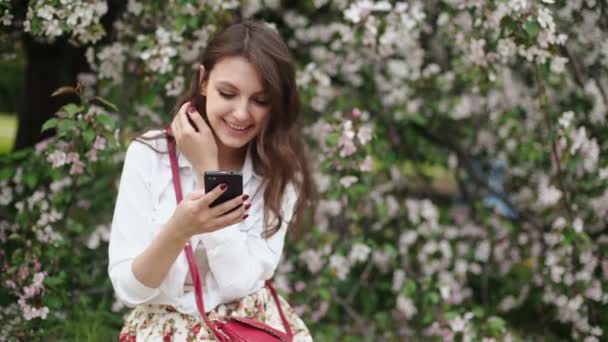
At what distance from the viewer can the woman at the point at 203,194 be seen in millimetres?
1777

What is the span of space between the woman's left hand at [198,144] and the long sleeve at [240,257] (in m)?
0.18

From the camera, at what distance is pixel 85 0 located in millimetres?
2469

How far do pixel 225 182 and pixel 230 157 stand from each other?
53cm

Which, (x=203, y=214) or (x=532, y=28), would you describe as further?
(x=532, y=28)

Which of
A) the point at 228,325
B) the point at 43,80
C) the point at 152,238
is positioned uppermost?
the point at 43,80

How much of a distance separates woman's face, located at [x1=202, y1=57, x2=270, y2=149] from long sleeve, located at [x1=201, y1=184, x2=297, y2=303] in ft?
0.82

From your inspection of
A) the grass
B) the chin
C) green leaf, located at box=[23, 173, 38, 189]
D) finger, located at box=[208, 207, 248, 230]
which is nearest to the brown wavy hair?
the chin

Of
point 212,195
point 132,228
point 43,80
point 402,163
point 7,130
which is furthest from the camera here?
point 7,130

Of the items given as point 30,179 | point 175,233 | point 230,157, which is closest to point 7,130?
point 30,179

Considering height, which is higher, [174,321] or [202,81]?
[202,81]

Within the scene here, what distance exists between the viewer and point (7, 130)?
8281mm

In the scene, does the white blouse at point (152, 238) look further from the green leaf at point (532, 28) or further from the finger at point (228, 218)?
the green leaf at point (532, 28)

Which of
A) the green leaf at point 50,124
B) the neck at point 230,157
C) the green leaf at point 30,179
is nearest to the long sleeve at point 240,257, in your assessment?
the neck at point 230,157

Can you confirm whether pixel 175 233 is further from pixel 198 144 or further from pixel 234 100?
pixel 234 100
